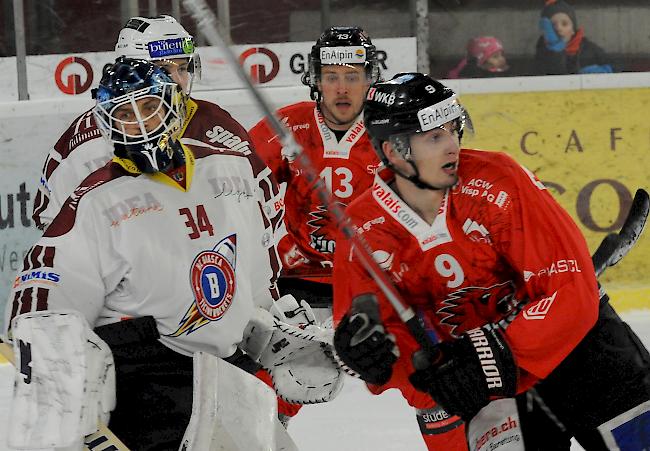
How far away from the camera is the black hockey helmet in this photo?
3.95 meters

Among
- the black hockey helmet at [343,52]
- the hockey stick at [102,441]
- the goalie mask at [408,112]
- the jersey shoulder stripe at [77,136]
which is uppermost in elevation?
the black hockey helmet at [343,52]

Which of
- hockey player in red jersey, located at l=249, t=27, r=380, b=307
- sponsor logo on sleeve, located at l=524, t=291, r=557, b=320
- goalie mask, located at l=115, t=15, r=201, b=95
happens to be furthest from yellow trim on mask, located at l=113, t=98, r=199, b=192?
hockey player in red jersey, located at l=249, t=27, r=380, b=307

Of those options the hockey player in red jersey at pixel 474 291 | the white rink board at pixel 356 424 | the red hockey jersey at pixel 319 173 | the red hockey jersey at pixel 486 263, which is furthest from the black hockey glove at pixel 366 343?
the red hockey jersey at pixel 319 173

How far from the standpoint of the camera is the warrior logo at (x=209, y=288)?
2406 millimetres

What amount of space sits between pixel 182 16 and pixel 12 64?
69cm

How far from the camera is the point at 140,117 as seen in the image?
7.93ft

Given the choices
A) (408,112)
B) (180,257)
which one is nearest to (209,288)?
(180,257)

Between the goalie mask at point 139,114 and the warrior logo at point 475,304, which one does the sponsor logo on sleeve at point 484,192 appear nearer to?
the warrior logo at point 475,304

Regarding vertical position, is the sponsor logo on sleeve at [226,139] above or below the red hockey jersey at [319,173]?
above

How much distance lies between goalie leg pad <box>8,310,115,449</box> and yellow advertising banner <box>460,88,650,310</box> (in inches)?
133

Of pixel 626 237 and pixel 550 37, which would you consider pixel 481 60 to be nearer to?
pixel 550 37

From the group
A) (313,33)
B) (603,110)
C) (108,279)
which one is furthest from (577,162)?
(108,279)

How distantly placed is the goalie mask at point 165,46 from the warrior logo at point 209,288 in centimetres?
140

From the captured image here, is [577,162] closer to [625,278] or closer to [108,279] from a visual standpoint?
[625,278]
